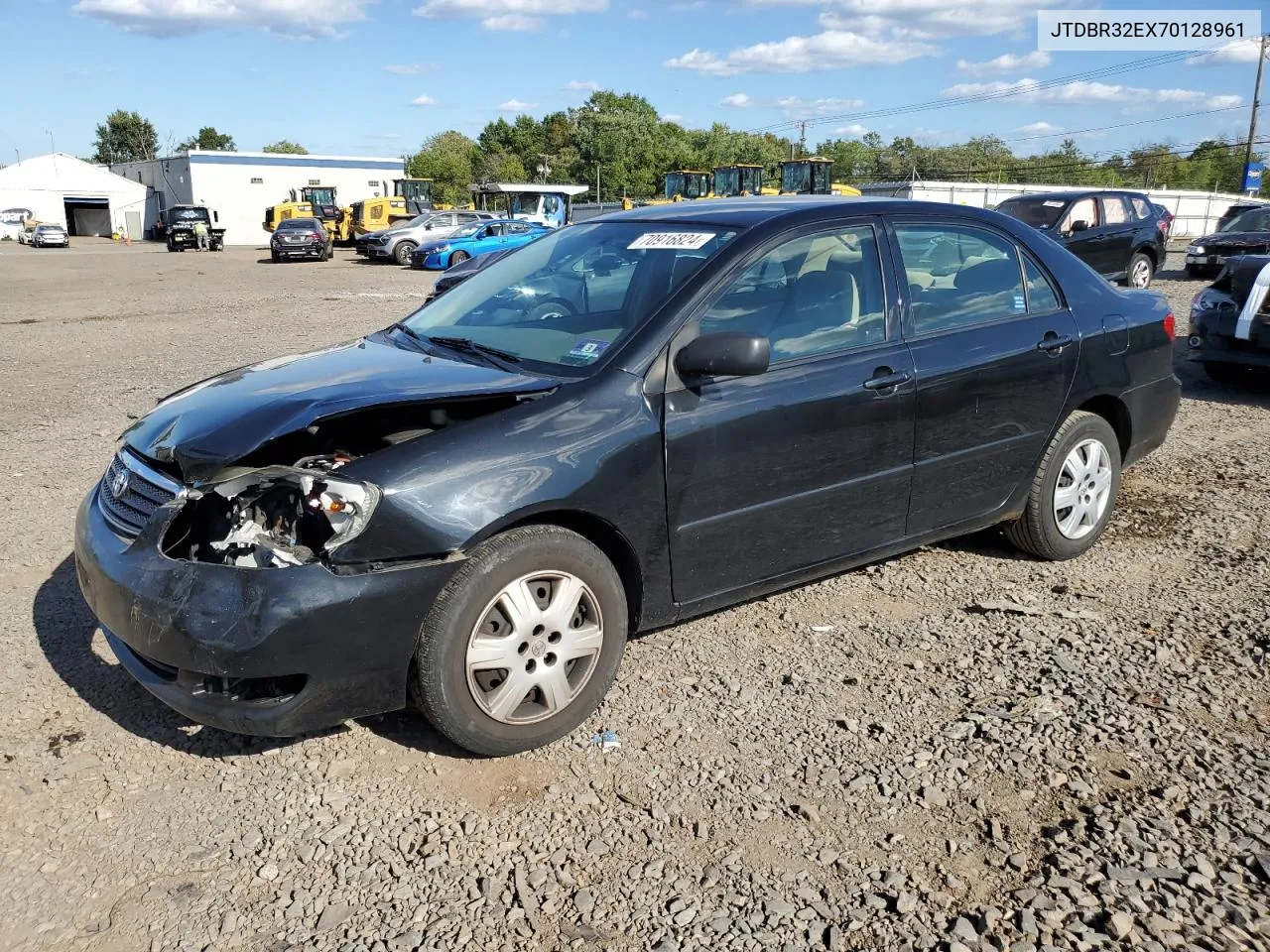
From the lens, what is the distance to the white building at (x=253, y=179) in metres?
66.4

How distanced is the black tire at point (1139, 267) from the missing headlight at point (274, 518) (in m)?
17.1

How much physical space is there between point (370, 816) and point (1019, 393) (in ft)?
10.3

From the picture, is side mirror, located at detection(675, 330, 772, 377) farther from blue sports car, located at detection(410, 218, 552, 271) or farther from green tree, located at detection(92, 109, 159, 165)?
green tree, located at detection(92, 109, 159, 165)

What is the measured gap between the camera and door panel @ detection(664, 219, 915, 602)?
137 inches

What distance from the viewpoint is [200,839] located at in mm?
2830

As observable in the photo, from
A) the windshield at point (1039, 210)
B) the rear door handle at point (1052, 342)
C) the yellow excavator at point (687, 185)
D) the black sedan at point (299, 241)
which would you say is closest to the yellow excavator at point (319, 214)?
the black sedan at point (299, 241)

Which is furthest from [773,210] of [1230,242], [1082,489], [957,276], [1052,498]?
[1230,242]

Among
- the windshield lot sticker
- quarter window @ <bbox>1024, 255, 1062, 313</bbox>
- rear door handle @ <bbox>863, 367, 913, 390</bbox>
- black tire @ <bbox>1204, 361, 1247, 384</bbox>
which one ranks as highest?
quarter window @ <bbox>1024, 255, 1062, 313</bbox>

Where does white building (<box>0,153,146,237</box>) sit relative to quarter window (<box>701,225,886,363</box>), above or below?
above

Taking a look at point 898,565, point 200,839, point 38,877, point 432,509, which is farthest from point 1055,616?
point 38,877

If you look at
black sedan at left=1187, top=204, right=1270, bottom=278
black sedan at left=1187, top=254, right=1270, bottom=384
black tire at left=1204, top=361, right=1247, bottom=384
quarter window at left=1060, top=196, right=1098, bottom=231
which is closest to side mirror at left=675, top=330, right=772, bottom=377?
black sedan at left=1187, top=254, right=1270, bottom=384

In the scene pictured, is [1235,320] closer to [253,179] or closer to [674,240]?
[674,240]

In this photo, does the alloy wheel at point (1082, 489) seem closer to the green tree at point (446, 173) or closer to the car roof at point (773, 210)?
the car roof at point (773, 210)

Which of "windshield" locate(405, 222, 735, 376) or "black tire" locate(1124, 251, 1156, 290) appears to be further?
"black tire" locate(1124, 251, 1156, 290)
